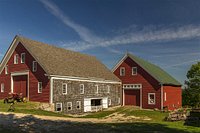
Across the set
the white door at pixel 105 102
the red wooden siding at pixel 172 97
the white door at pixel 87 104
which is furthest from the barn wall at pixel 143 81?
the white door at pixel 87 104

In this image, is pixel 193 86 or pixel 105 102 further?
pixel 193 86

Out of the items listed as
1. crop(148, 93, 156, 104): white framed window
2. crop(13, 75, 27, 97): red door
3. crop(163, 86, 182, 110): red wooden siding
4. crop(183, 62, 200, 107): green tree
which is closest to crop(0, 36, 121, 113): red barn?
crop(13, 75, 27, 97): red door

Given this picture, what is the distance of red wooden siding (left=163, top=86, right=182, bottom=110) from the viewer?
4434cm

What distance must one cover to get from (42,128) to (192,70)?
4465 centimetres

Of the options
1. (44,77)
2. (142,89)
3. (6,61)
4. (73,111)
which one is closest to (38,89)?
(44,77)

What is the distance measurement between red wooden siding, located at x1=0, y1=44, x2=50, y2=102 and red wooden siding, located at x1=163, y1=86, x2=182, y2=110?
2004 cm

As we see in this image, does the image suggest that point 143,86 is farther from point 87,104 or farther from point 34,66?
point 34,66

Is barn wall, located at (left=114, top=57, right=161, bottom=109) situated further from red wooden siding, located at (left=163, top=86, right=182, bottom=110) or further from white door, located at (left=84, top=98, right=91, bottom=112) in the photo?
white door, located at (left=84, top=98, right=91, bottom=112)

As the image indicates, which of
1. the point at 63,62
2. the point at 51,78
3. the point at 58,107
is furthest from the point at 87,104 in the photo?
the point at 51,78

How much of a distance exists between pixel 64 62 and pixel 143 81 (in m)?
14.1

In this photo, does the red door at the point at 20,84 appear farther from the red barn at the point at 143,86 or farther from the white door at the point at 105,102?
the red barn at the point at 143,86

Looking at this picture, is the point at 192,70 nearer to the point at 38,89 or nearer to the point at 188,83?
the point at 188,83

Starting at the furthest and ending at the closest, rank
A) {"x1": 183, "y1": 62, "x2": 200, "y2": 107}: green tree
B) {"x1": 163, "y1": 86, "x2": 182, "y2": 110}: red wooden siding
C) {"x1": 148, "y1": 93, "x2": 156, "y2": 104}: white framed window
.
Result: {"x1": 183, "y1": 62, "x2": 200, "y2": 107}: green tree → {"x1": 163, "y1": 86, "x2": 182, "y2": 110}: red wooden siding → {"x1": 148, "y1": 93, "x2": 156, "y2": 104}: white framed window

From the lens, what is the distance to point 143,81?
44.5m
